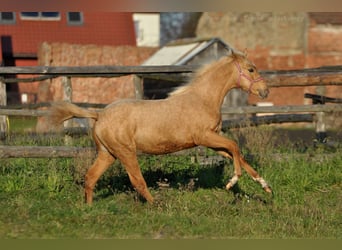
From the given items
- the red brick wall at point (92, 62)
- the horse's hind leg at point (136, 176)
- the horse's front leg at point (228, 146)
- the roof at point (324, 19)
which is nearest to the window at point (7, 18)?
the red brick wall at point (92, 62)

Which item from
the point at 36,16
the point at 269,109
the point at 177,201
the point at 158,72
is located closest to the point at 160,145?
the point at 177,201

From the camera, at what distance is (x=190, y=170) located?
9.09 m

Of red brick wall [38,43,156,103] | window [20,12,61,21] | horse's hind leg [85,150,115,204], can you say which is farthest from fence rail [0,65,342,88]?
window [20,12,61,21]

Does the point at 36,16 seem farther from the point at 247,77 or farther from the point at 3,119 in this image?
the point at 247,77

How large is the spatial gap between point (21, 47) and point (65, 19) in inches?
103

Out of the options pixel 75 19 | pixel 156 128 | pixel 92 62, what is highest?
pixel 75 19

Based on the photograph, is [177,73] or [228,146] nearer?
[228,146]

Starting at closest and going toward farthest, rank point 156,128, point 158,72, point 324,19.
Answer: point 156,128 → point 158,72 → point 324,19

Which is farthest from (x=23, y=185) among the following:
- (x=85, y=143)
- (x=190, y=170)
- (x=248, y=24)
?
(x=248, y=24)

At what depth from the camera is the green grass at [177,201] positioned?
639 cm

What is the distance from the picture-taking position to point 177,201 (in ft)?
24.7

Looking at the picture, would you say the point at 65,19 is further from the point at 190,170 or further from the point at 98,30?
the point at 190,170

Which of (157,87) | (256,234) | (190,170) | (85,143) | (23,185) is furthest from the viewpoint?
(157,87)

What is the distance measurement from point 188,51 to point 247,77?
40.8 feet
